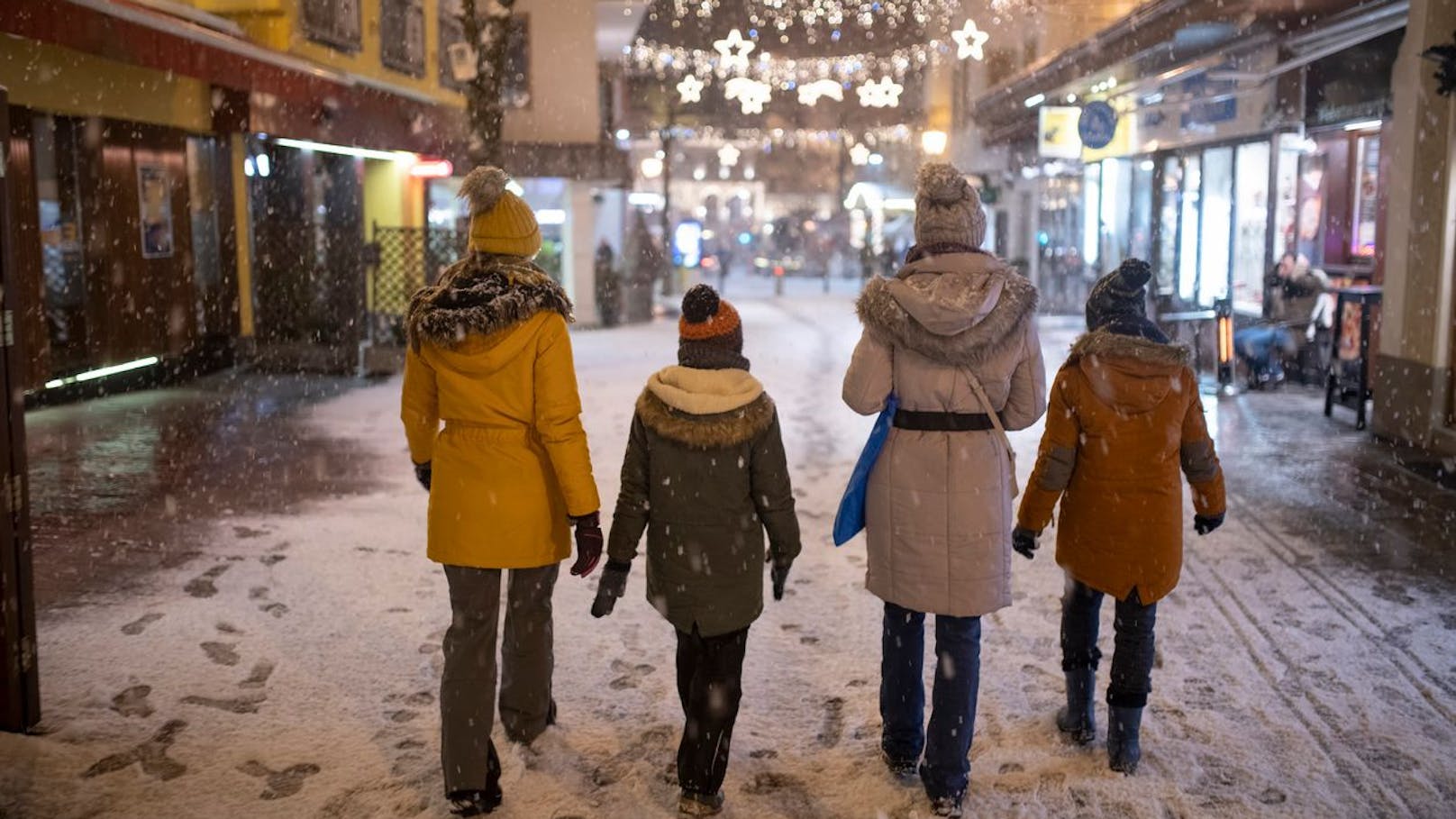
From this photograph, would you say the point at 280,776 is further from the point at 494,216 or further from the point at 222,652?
the point at 494,216

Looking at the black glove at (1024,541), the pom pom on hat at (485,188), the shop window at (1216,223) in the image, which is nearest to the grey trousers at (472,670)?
the pom pom on hat at (485,188)

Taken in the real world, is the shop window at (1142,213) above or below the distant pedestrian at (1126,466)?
above

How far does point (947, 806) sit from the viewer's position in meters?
3.90

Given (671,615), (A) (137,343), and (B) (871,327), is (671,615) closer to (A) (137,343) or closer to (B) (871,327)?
(B) (871,327)

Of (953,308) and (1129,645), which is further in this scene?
(1129,645)

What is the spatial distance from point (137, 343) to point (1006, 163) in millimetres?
23690

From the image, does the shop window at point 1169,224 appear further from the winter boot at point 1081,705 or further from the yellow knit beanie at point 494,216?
the yellow knit beanie at point 494,216

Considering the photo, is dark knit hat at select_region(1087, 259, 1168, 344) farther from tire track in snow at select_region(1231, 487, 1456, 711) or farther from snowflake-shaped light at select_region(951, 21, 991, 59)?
snowflake-shaped light at select_region(951, 21, 991, 59)

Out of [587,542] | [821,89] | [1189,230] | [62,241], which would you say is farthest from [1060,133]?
[587,542]

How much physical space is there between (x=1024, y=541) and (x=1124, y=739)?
725 millimetres

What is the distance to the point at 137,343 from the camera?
13.8 meters

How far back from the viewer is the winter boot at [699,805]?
12.8 feet

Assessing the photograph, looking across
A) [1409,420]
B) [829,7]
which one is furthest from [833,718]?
[829,7]

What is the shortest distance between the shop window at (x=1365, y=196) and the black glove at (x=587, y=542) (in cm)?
1326
